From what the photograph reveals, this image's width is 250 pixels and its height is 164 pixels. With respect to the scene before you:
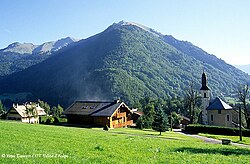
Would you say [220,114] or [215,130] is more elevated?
[220,114]

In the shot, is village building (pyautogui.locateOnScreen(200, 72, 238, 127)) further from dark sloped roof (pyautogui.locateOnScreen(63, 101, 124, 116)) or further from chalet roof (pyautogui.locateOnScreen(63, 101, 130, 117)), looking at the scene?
dark sloped roof (pyautogui.locateOnScreen(63, 101, 124, 116))

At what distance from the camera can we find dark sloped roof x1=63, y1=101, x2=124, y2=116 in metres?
66.7

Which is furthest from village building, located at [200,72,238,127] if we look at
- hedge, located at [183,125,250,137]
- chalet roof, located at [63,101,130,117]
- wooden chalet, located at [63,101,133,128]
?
chalet roof, located at [63,101,130,117]

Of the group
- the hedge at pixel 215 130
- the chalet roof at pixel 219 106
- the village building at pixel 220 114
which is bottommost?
the hedge at pixel 215 130

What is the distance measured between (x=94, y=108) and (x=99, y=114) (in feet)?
11.7

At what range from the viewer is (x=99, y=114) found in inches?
2606

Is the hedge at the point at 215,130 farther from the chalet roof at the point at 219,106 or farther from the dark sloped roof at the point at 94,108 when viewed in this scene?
the dark sloped roof at the point at 94,108

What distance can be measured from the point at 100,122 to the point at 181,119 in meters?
43.9

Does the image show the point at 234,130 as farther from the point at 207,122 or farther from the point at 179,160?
the point at 179,160

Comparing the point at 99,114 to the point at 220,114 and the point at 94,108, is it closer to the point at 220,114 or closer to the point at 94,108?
the point at 94,108

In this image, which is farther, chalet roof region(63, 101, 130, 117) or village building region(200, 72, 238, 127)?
village building region(200, 72, 238, 127)

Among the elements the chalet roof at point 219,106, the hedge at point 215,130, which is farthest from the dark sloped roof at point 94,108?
the chalet roof at point 219,106

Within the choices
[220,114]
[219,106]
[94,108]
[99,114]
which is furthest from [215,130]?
[94,108]

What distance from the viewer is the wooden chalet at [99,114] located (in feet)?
217
